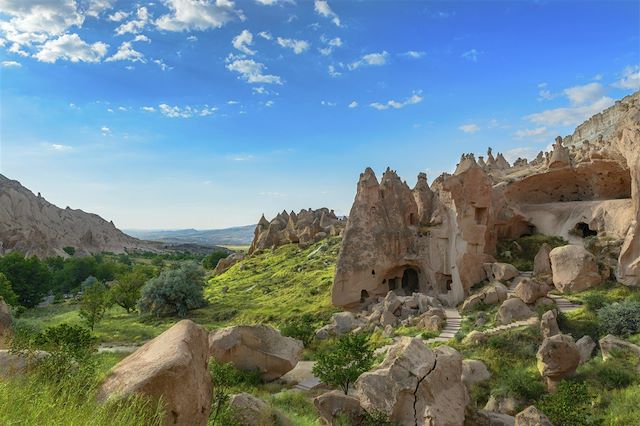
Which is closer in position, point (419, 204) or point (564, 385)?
point (564, 385)

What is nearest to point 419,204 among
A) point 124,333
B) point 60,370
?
point 124,333

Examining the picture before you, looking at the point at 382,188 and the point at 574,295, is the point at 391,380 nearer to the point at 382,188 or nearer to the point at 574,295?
the point at 574,295

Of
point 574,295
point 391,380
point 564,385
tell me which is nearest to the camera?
point 391,380

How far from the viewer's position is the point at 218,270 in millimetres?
66250

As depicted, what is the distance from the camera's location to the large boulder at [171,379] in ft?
19.7

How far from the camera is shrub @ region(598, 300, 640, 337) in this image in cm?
1959

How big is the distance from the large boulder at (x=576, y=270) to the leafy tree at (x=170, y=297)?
31.3 metres

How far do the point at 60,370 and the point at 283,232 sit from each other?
59699 mm

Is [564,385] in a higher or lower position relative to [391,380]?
lower

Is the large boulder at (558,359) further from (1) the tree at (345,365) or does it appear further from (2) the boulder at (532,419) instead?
(1) the tree at (345,365)

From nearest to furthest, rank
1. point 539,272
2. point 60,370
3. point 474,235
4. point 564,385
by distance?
point 60,370 < point 564,385 < point 539,272 < point 474,235

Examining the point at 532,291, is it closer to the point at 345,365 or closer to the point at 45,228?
the point at 345,365

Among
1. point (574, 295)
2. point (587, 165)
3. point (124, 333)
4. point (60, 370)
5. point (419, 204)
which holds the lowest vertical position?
point (124, 333)

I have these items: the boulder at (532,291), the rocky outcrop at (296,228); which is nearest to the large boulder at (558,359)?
the boulder at (532,291)
